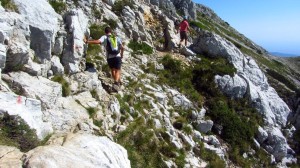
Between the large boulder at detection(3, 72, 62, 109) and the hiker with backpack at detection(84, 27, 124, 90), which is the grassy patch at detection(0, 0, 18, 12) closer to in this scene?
the large boulder at detection(3, 72, 62, 109)

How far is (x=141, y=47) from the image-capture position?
2375cm

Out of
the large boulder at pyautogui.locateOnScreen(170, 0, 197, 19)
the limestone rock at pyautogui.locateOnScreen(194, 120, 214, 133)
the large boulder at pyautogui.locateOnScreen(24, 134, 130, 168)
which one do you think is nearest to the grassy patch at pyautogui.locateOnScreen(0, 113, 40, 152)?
the large boulder at pyautogui.locateOnScreen(24, 134, 130, 168)

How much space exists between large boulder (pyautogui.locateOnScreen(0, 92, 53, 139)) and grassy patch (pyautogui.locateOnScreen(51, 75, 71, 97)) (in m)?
2.58

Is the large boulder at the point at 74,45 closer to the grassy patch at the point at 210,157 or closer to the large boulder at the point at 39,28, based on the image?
the large boulder at the point at 39,28

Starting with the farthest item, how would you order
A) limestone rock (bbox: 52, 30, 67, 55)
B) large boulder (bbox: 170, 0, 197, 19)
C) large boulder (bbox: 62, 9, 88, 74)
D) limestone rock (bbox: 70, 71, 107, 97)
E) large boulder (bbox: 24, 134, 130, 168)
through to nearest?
large boulder (bbox: 170, 0, 197, 19)
large boulder (bbox: 62, 9, 88, 74)
limestone rock (bbox: 52, 30, 67, 55)
limestone rock (bbox: 70, 71, 107, 97)
large boulder (bbox: 24, 134, 130, 168)

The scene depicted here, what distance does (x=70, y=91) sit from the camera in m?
15.0

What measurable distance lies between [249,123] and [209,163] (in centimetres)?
603

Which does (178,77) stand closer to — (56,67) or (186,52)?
(186,52)

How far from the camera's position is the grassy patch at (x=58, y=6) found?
1867cm

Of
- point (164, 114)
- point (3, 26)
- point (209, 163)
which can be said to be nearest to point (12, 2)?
point (3, 26)

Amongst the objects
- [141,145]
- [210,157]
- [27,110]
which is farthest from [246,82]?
[27,110]

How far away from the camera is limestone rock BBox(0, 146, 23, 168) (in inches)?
340

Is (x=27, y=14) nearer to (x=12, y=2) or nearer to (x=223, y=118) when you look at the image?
(x=12, y=2)

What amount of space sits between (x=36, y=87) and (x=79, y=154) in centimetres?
450
